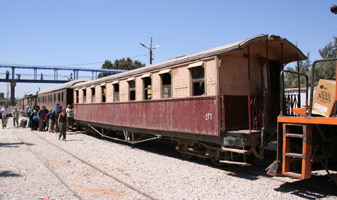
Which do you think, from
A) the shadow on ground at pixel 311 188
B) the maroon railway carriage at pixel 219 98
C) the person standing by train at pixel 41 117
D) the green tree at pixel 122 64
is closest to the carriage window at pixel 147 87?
the maroon railway carriage at pixel 219 98

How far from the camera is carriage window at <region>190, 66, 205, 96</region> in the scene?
7.46 meters

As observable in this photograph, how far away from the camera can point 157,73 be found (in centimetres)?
906

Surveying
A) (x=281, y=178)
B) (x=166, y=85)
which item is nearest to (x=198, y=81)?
(x=166, y=85)

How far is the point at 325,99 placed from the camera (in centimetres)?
502

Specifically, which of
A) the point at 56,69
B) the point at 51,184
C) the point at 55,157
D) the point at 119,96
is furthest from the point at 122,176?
the point at 56,69

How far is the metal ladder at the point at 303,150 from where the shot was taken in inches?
190

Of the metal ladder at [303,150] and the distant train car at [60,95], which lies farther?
the distant train car at [60,95]

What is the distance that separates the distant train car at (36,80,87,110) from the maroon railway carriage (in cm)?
962

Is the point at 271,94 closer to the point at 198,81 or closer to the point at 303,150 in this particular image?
the point at 198,81

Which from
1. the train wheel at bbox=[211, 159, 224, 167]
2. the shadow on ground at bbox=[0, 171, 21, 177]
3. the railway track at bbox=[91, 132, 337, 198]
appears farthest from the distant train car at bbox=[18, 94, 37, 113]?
the train wheel at bbox=[211, 159, 224, 167]

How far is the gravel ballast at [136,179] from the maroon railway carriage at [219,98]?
1.89ft

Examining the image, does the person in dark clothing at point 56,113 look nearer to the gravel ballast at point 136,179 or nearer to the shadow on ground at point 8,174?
the gravel ballast at point 136,179

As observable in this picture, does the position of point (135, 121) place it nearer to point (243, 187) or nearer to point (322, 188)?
point (243, 187)

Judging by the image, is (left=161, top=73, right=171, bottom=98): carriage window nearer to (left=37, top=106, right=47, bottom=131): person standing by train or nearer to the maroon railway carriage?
the maroon railway carriage
